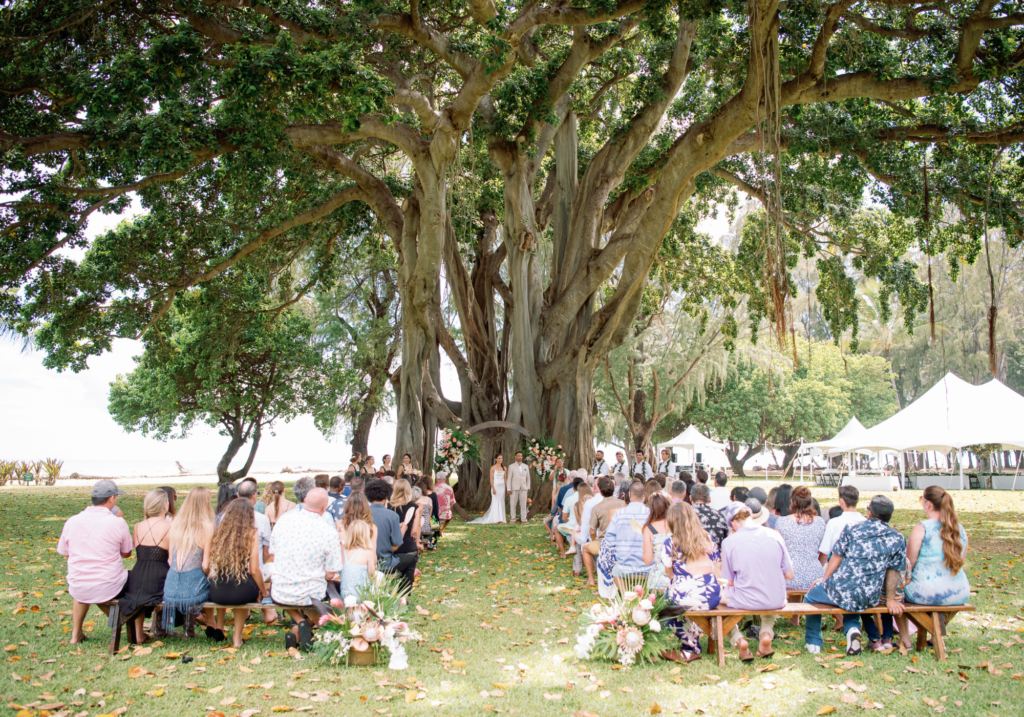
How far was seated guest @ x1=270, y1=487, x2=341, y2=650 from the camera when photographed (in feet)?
17.6

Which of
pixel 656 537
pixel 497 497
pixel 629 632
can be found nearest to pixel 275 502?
pixel 656 537

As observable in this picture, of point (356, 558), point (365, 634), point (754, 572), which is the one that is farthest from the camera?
point (356, 558)

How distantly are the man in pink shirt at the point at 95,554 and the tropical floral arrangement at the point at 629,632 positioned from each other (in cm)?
350

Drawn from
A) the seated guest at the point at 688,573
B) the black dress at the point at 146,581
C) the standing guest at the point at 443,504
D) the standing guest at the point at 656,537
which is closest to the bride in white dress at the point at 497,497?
the standing guest at the point at 443,504

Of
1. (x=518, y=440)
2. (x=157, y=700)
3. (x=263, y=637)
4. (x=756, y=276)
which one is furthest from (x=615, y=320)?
(x=157, y=700)

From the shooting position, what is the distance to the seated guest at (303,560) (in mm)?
5359

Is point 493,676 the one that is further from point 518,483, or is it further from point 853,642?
point 518,483

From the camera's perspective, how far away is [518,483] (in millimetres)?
14859

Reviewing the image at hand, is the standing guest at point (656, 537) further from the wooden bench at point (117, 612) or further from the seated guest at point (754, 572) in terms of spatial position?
the wooden bench at point (117, 612)

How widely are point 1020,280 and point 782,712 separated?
38292 millimetres

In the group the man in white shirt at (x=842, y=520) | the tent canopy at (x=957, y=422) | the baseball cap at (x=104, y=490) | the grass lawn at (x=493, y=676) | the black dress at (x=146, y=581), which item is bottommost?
the grass lawn at (x=493, y=676)

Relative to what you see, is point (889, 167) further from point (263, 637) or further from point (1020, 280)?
point (1020, 280)

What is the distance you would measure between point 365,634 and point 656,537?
2447 millimetres

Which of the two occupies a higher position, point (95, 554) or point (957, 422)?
point (957, 422)
